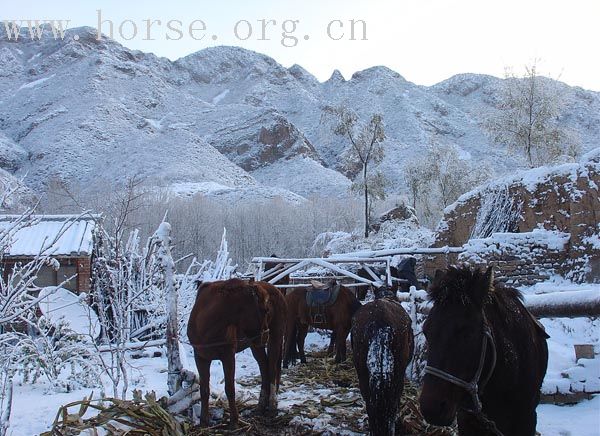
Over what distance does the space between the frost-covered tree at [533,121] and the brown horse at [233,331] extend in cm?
2342

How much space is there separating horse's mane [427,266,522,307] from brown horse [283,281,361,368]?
7424 millimetres

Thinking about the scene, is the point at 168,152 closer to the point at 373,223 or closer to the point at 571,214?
the point at 373,223

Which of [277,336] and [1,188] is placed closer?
[1,188]

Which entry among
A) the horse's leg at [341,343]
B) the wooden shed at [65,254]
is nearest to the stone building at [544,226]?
the horse's leg at [341,343]

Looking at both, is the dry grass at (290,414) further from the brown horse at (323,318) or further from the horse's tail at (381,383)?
the brown horse at (323,318)

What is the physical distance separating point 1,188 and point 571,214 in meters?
11.6

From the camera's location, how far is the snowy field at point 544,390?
17.1 feet

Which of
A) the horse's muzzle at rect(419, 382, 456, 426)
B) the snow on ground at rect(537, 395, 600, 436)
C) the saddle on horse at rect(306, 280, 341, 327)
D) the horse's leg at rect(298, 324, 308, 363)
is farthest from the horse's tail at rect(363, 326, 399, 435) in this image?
the horse's leg at rect(298, 324, 308, 363)


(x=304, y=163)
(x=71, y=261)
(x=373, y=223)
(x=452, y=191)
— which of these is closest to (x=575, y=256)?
(x=71, y=261)

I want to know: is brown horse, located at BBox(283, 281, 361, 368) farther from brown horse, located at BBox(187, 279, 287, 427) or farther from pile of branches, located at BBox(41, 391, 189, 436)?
pile of branches, located at BBox(41, 391, 189, 436)

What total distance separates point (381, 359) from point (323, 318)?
5.92 m

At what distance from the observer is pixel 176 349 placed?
17.6ft

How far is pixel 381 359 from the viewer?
4996 millimetres

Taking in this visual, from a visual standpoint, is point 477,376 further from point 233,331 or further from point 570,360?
point 570,360
